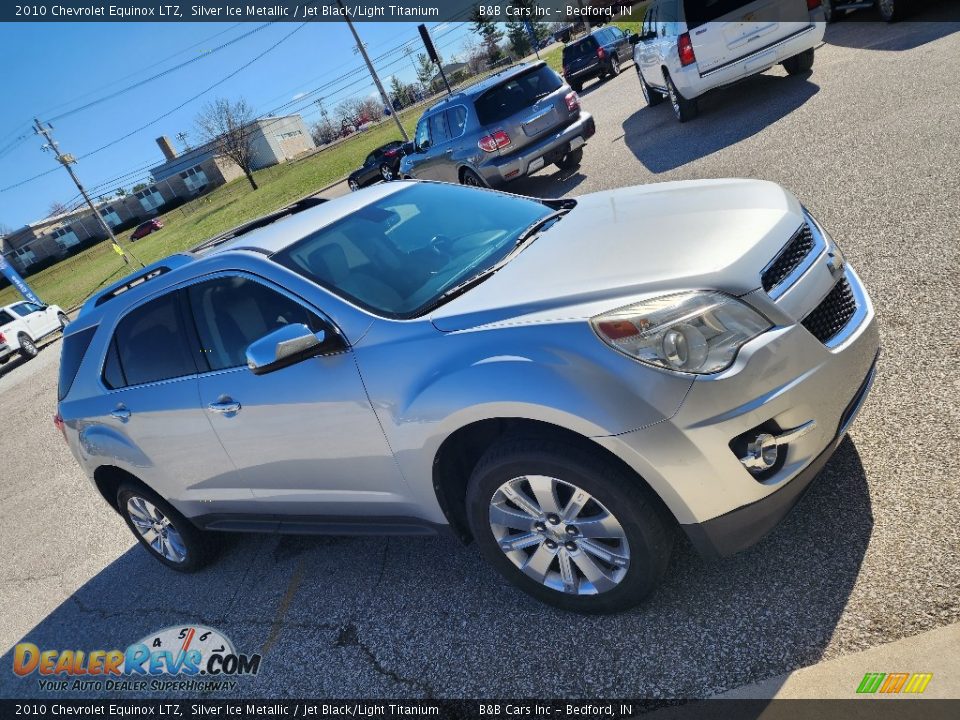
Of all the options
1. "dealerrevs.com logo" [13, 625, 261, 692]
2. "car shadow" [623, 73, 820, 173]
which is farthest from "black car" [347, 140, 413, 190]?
"dealerrevs.com logo" [13, 625, 261, 692]

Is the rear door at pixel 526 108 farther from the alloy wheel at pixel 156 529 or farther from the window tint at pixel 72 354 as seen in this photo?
the alloy wheel at pixel 156 529

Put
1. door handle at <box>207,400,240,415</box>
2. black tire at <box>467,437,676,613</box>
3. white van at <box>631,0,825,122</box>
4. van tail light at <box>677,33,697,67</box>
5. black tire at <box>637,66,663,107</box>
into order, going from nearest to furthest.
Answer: black tire at <box>467,437,676,613</box> < door handle at <box>207,400,240,415</box> < white van at <box>631,0,825,122</box> < van tail light at <box>677,33,697,67</box> < black tire at <box>637,66,663,107</box>

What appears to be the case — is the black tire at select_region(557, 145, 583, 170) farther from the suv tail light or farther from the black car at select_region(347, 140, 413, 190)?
the black car at select_region(347, 140, 413, 190)

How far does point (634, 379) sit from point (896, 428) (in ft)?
5.62

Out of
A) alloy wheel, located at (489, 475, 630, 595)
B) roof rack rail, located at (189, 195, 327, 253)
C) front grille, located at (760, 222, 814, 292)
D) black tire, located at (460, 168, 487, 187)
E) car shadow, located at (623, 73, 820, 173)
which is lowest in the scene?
car shadow, located at (623, 73, 820, 173)

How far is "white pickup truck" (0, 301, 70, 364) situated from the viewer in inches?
744

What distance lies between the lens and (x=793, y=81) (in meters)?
→ 10.5

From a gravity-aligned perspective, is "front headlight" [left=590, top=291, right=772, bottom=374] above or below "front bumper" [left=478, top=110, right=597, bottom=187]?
above

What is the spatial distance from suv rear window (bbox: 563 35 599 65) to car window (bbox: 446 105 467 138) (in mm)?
14082

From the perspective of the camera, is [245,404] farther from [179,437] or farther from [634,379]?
[634,379]

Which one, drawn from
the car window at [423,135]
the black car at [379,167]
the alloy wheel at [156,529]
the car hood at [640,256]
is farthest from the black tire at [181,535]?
the black car at [379,167]

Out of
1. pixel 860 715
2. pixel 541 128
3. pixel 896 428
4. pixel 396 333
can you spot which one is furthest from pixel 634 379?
pixel 541 128

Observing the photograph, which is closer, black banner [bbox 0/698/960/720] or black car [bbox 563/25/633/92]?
black banner [bbox 0/698/960/720]

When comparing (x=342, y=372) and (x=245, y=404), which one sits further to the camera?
(x=245, y=404)
